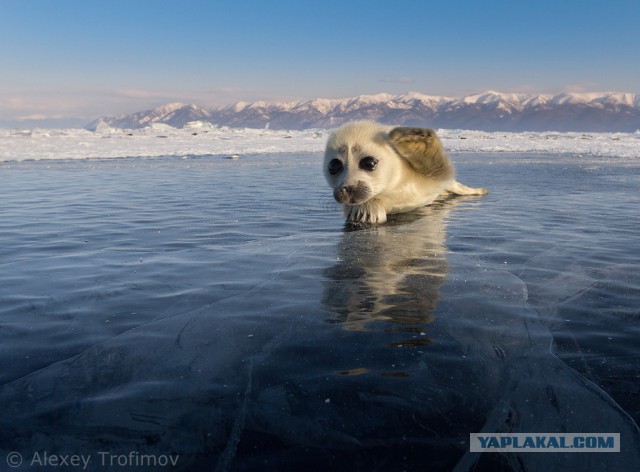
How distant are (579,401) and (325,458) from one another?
0.92 meters

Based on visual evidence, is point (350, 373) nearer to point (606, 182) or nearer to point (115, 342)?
point (115, 342)

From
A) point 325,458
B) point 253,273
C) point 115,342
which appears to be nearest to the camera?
point 325,458

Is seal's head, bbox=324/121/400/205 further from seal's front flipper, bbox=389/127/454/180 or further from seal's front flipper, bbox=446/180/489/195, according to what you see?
seal's front flipper, bbox=446/180/489/195

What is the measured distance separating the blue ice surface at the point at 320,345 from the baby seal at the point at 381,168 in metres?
0.84

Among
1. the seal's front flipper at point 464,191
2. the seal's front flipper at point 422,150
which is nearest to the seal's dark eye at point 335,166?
the seal's front flipper at point 422,150

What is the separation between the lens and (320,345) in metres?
2.13

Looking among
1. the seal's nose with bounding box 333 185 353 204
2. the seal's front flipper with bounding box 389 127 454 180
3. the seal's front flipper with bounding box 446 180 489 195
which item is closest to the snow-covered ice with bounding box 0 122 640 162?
the seal's front flipper with bounding box 446 180 489 195

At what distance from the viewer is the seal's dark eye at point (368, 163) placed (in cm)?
554

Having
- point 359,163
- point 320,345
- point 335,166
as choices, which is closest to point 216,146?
point 335,166

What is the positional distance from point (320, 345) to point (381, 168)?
3751mm

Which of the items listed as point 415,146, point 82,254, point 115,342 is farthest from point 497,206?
point 115,342

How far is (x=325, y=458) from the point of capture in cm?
141

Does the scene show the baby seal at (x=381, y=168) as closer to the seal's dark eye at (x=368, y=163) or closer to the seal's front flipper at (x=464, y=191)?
the seal's dark eye at (x=368, y=163)

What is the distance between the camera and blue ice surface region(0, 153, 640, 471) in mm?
1500
